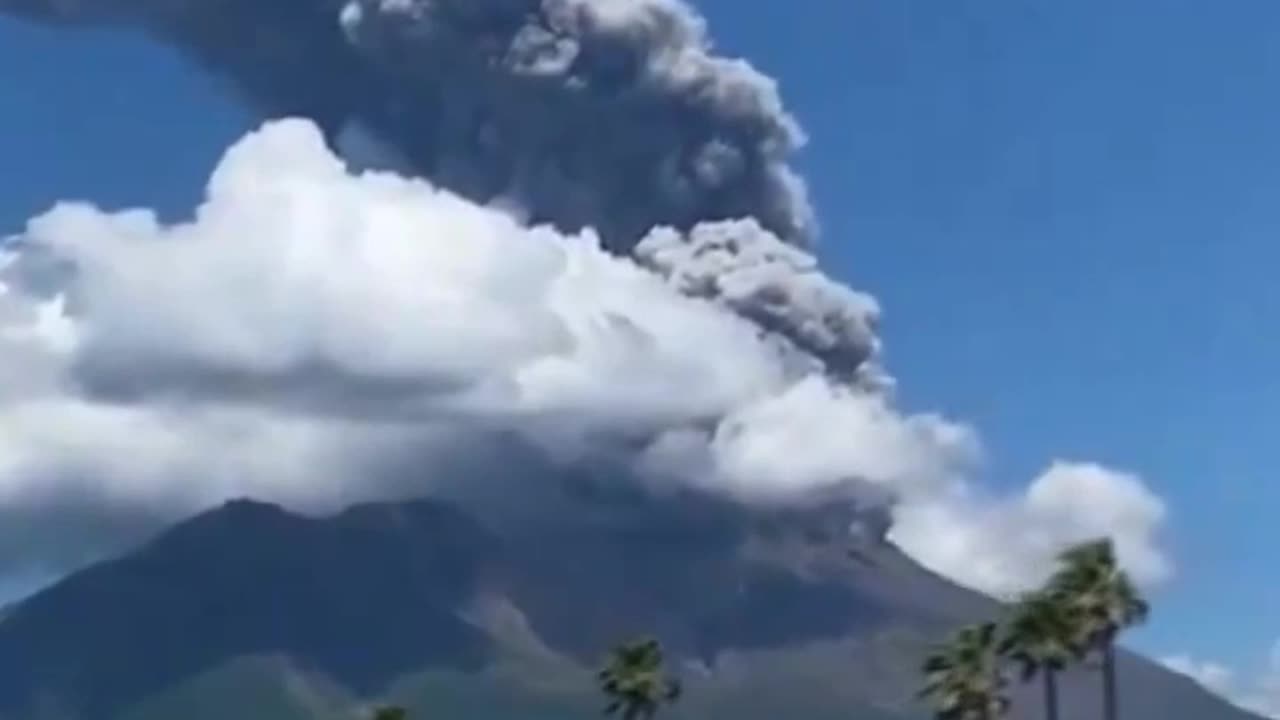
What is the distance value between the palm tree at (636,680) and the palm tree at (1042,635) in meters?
26.0

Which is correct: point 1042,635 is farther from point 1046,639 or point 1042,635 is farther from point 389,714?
point 389,714

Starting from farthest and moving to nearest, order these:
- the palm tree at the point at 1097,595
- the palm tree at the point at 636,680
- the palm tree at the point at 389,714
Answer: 1. the palm tree at the point at 389,714
2. the palm tree at the point at 636,680
3. the palm tree at the point at 1097,595

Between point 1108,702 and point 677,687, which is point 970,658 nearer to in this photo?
point 1108,702

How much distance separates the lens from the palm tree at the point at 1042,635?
12138cm

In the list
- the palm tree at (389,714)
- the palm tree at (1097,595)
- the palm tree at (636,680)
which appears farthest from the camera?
the palm tree at (389,714)

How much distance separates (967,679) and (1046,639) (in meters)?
3.87

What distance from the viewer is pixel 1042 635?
122125 mm

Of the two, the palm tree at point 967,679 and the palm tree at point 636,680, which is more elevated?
the palm tree at point 636,680

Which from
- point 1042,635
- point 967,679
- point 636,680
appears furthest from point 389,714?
point 1042,635

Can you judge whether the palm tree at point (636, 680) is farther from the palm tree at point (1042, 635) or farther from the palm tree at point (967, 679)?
the palm tree at point (1042, 635)

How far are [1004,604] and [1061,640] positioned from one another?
13770 mm

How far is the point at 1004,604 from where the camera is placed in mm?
135500

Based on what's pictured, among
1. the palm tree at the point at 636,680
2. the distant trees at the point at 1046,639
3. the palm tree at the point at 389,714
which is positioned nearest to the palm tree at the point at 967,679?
the distant trees at the point at 1046,639

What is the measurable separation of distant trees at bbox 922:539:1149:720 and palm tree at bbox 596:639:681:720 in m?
22.5
